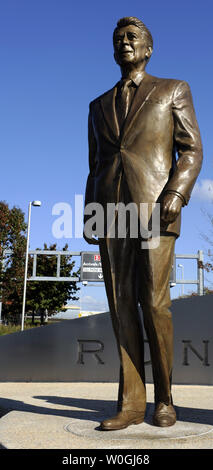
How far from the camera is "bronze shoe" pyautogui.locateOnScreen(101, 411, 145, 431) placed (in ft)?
11.6

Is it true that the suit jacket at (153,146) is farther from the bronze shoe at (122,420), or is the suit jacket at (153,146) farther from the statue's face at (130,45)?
the bronze shoe at (122,420)

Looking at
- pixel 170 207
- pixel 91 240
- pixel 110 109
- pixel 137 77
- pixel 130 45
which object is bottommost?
pixel 91 240

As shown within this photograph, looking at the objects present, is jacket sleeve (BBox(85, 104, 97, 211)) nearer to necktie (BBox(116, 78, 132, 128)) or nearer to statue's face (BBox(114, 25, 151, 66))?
necktie (BBox(116, 78, 132, 128))

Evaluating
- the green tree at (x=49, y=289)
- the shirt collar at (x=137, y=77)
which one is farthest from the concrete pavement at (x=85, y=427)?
the green tree at (x=49, y=289)

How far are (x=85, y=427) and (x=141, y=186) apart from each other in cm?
181

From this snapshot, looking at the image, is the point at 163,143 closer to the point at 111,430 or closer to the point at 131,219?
the point at 131,219

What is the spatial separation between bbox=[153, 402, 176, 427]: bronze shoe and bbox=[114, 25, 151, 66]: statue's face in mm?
2686

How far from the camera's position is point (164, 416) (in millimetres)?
3650

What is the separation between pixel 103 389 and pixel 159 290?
3.44m

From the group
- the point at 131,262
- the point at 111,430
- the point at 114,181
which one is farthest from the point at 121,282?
the point at 111,430

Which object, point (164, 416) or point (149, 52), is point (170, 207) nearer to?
point (149, 52)

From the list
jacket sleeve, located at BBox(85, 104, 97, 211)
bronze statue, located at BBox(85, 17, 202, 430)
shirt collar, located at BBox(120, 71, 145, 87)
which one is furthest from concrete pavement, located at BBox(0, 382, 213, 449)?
shirt collar, located at BBox(120, 71, 145, 87)

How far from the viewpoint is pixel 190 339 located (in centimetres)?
732

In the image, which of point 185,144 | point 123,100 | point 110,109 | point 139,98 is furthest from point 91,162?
point 185,144
